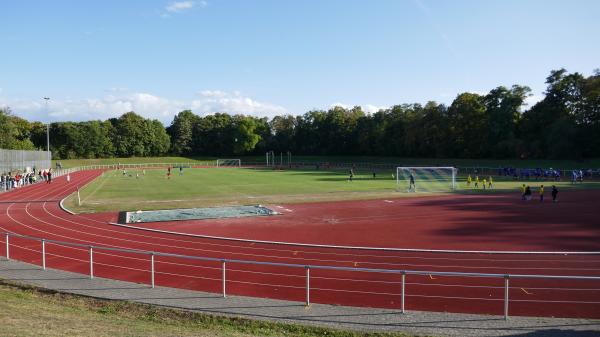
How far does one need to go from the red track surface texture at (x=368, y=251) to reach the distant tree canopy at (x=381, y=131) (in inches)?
1921

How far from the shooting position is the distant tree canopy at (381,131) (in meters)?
74.8

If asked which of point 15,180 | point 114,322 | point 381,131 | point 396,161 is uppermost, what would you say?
point 381,131

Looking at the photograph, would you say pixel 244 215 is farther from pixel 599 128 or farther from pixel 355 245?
pixel 599 128

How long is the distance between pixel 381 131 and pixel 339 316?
97.2 m

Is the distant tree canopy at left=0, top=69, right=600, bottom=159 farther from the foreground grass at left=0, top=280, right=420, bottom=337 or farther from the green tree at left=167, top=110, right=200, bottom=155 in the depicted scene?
the foreground grass at left=0, top=280, right=420, bottom=337

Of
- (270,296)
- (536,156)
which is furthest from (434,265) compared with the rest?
(536,156)

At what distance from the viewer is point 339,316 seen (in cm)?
983

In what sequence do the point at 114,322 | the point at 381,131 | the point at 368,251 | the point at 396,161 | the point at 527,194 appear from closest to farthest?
the point at 114,322 < the point at 368,251 < the point at 527,194 < the point at 396,161 < the point at 381,131

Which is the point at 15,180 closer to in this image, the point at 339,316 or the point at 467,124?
the point at 339,316

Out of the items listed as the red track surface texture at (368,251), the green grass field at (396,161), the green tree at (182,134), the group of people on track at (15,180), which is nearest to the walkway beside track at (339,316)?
the red track surface texture at (368,251)

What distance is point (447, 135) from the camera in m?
89.9

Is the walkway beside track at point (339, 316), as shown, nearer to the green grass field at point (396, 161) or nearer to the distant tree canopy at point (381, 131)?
the green grass field at point (396, 161)

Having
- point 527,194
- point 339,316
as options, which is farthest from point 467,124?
point 339,316

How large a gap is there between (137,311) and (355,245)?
35.5 feet
